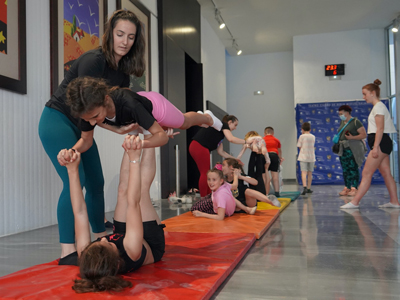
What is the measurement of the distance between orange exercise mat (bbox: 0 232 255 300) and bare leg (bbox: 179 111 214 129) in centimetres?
86

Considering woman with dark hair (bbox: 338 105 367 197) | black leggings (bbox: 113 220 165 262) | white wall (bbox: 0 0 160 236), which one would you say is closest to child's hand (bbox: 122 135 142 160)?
black leggings (bbox: 113 220 165 262)

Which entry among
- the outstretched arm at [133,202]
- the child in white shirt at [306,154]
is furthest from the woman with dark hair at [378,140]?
the outstretched arm at [133,202]

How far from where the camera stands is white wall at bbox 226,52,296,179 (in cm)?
1164

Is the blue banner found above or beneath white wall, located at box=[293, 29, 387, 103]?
beneath

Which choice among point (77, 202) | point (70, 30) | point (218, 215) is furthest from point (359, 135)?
point (77, 202)

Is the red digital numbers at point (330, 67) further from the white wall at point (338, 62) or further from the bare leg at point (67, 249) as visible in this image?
the bare leg at point (67, 249)

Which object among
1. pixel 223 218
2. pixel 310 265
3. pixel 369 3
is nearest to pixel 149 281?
pixel 310 265

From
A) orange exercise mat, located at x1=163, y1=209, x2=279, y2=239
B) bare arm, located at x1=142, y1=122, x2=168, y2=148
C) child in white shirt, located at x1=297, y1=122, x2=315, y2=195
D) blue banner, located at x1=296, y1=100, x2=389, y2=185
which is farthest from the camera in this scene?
blue banner, located at x1=296, y1=100, x2=389, y2=185

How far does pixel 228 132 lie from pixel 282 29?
22.1ft

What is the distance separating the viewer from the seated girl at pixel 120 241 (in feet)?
4.93

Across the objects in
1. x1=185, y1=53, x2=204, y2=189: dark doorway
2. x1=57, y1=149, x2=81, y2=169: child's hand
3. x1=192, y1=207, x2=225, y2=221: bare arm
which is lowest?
x1=192, y1=207, x2=225, y2=221: bare arm

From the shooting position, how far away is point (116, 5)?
189 inches

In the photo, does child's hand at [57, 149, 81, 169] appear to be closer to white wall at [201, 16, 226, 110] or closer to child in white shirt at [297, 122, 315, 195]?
child in white shirt at [297, 122, 315, 195]

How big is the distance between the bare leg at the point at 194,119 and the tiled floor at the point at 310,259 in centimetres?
98
